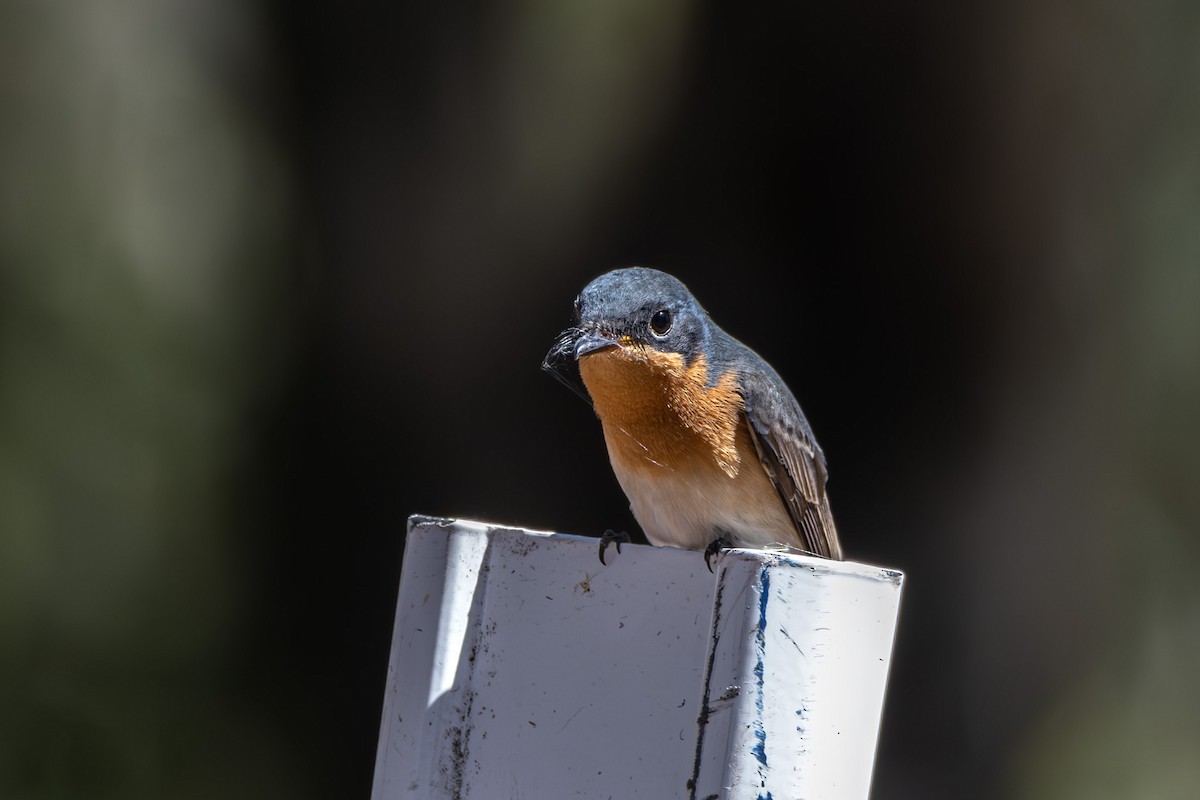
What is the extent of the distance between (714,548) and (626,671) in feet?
1.83

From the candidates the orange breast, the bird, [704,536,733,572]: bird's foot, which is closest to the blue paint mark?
[704,536,733,572]: bird's foot

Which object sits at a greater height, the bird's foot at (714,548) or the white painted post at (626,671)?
the bird's foot at (714,548)

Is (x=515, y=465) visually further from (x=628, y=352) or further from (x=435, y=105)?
(x=628, y=352)

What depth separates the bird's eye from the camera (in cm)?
258

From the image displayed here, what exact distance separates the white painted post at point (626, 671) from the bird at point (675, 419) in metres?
0.79

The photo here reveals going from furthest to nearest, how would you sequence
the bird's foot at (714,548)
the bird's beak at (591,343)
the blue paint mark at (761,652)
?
the bird's beak at (591,343) → the bird's foot at (714,548) → the blue paint mark at (761,652)

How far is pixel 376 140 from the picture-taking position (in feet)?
17.6

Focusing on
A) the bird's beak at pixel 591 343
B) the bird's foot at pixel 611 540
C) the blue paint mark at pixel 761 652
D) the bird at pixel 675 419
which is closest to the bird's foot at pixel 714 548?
the bird at pixel 675 419

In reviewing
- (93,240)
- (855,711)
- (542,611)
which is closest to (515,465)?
(93,240)

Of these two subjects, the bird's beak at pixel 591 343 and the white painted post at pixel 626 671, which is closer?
the white painted post at pixel 626 671

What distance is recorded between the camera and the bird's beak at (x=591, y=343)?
2426 mm

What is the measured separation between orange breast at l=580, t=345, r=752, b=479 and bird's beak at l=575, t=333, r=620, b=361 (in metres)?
0.04

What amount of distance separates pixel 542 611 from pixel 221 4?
13.9 feet

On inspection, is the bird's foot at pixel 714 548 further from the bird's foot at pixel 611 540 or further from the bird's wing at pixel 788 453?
the bird's wing at pixel 788 453
